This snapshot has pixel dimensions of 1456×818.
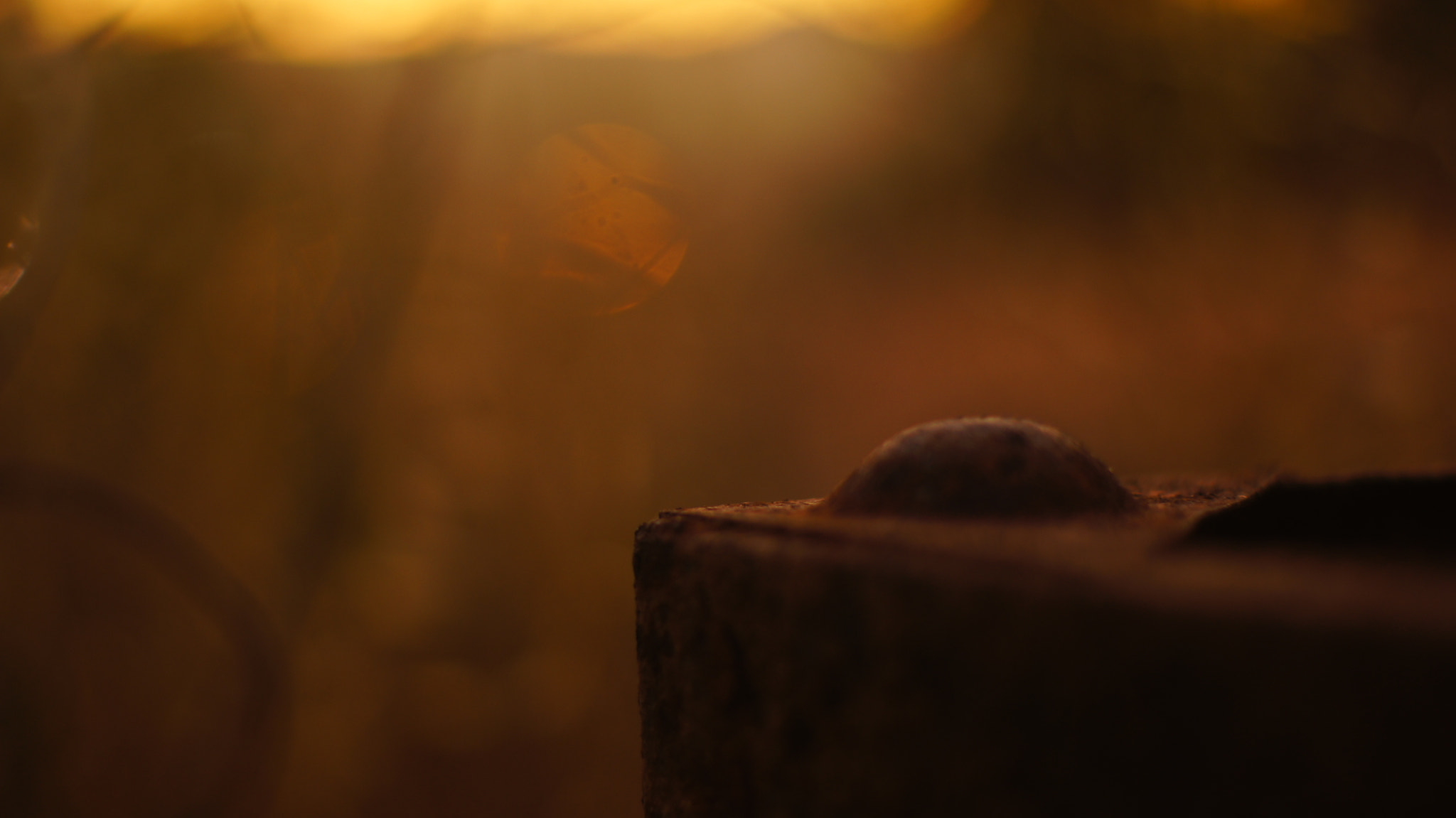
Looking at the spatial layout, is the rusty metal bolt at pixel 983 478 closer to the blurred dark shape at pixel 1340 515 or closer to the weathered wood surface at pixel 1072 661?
the weathered wood surface at pixel 1072 661

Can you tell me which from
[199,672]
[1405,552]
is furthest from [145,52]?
[1405,552]

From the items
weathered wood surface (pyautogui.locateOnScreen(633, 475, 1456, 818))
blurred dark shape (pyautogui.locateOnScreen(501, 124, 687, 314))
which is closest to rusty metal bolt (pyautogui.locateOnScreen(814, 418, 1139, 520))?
weathered wood surface (pyautogui.locateOnScreen(633, 475, 1456, 818))

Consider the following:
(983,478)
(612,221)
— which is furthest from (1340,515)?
(612,221)

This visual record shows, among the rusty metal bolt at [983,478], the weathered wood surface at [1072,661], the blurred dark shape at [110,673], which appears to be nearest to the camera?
the weathered wood surface at [1072,661]

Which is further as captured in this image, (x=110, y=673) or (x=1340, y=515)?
(x=110, y=673)

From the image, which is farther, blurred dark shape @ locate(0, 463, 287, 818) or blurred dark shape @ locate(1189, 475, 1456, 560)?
blurred dark shape @ locate(0, 463, 287, 818)

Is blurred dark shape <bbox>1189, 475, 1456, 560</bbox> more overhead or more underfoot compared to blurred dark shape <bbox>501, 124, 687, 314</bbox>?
more underfoot

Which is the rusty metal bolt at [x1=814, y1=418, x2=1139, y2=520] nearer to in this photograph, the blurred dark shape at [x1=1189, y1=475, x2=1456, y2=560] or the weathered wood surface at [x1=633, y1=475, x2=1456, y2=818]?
the weathered wood surface at [x1=633, y1=475, x2=1456, y2=818]

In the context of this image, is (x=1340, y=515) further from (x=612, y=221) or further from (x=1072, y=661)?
Answer: (x=612, y=221)

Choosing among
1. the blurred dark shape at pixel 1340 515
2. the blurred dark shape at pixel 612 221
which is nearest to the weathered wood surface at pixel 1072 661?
the blurred dark shape at pixel 1340 515
